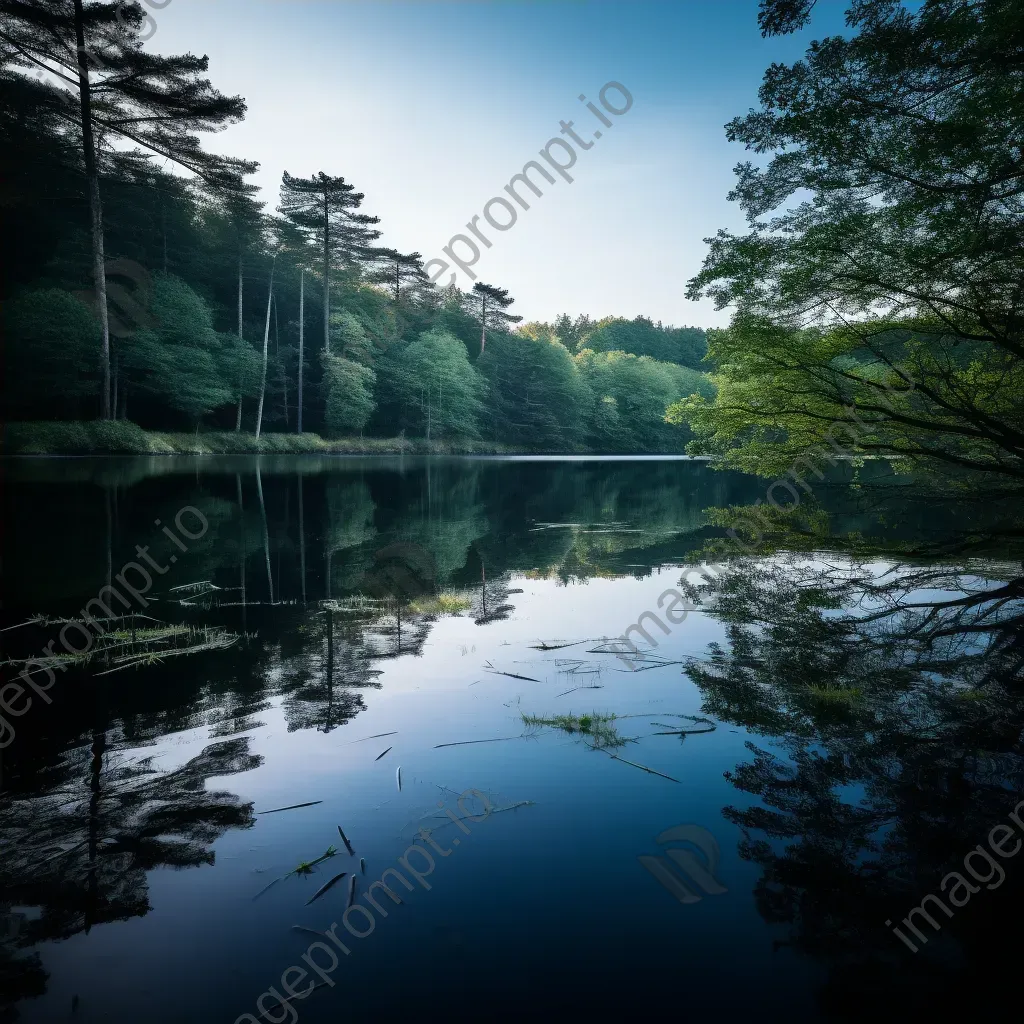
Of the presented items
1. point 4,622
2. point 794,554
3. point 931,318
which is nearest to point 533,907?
point 4,622

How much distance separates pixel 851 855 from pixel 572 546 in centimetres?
1350

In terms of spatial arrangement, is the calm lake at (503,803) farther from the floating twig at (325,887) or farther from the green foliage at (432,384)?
the green foliage at (432,384)

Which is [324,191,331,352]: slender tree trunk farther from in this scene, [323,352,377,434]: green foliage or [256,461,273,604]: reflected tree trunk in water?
[256,461,273,604]: reflected tree trunk in water

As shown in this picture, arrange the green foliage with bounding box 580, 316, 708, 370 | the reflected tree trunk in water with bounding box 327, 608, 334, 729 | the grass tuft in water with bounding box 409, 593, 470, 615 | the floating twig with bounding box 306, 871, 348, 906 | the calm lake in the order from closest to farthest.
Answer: the calm lake, the floating twig with bounding box 306, 871, 348, 906, the reflected tree trunk in water with bounding box 327, 608, 334, 729, the grass tuft in water with bounding box 409, 593, 470, 615, the green foliage with bounding box 580, 316, 708, 370

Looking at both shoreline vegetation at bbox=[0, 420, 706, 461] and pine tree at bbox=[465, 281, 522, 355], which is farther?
pine tree at bbox=[465, 281, 522, 355]

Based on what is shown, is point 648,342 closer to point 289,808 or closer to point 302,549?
point 302,549

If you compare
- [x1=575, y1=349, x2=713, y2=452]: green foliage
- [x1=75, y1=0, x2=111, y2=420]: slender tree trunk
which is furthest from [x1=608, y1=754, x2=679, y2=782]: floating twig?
[x1=575, y1=349, x2=713, y2=452]: green foliage

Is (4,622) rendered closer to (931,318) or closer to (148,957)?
(148,957)

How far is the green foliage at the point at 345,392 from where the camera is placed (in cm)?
5728

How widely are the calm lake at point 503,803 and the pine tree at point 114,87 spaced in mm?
29976

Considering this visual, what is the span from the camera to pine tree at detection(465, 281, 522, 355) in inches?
3241

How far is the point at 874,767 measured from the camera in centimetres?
536

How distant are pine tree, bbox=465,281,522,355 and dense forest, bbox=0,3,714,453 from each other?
28 centimetres

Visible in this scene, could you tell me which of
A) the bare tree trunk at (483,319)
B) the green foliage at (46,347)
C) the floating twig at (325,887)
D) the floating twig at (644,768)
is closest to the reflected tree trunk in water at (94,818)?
the floating twig at (325,887)
